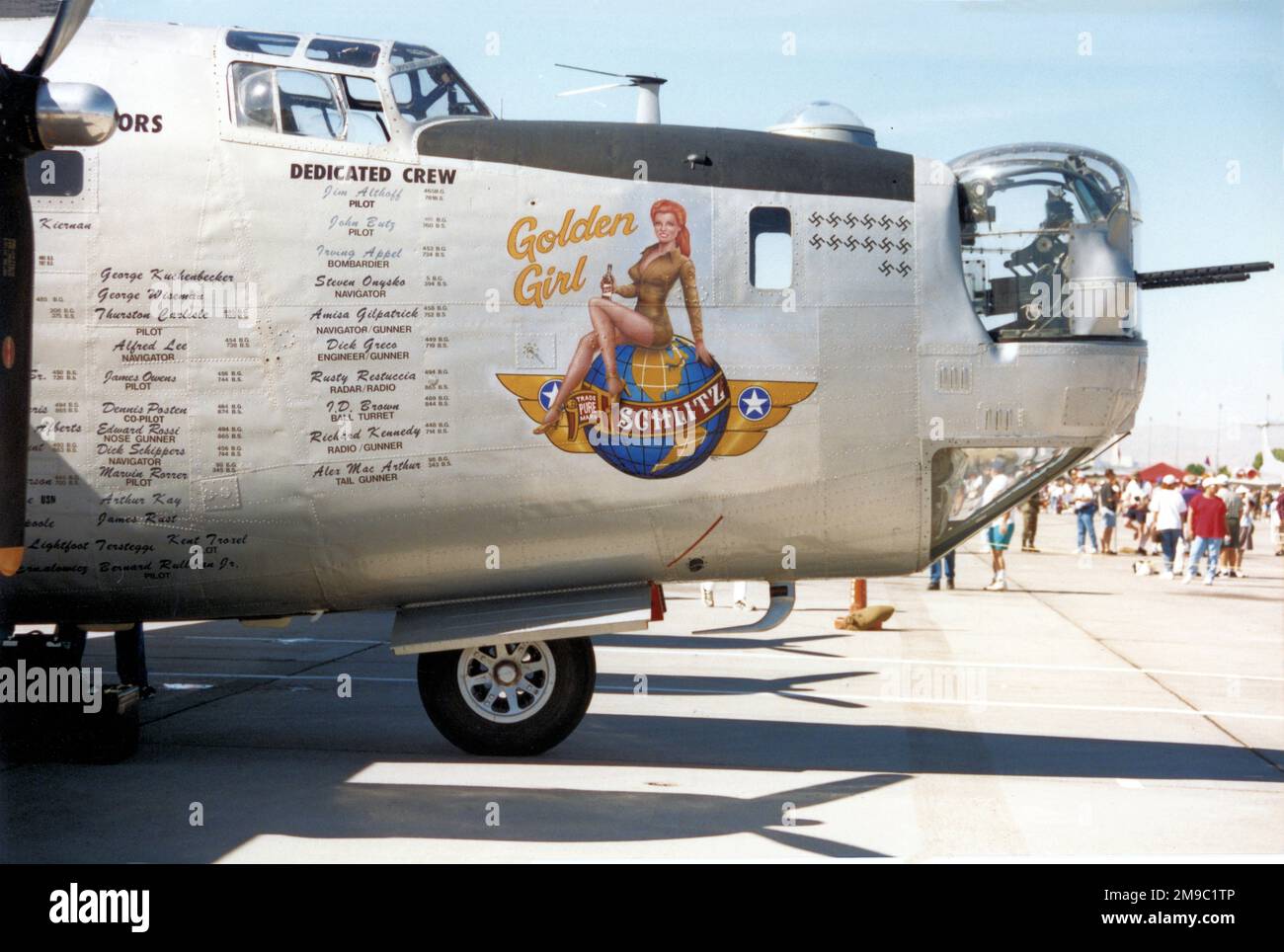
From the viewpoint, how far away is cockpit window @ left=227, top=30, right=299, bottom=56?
9547 millimetres

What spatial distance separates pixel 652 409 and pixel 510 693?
2539mm

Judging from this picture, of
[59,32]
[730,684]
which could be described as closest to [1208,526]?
[730,684]

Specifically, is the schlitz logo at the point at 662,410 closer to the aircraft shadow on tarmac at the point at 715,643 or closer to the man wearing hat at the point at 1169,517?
the aircraft shadow on tarmac at the point at 715,643

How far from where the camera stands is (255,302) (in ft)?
30.8

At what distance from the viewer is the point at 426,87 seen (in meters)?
9.91

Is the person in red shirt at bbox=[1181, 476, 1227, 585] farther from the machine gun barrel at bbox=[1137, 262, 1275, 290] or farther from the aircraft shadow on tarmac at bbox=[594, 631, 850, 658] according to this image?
the machine gun barrel at bbox=[1137, 262, 1275, 290]

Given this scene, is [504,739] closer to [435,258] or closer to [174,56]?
[435,258]

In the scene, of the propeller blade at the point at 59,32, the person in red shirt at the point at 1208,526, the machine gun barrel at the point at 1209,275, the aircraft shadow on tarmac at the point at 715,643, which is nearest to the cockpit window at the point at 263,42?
the propeller blade at the point at 59,32

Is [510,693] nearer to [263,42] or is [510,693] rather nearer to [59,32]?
[263,42]

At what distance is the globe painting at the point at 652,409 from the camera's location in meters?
9.65

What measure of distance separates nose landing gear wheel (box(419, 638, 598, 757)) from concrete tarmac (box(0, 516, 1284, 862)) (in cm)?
20

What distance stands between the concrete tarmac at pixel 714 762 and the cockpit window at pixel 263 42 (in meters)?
5.22
